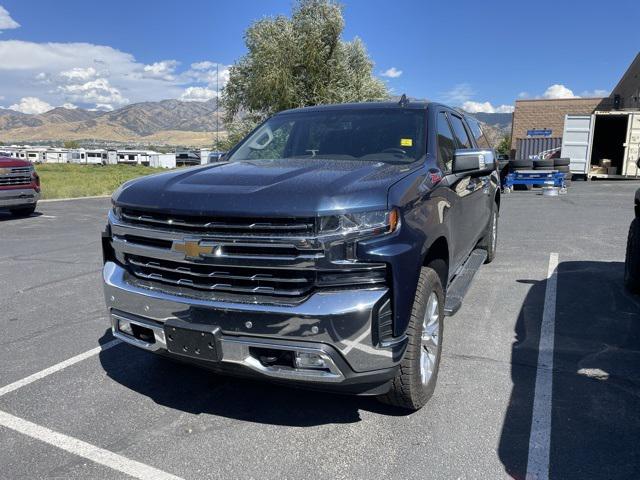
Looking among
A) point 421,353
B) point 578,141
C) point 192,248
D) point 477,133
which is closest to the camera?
point 192,248

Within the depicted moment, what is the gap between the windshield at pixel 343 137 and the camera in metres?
3.74

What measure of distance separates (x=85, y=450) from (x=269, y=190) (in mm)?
1702

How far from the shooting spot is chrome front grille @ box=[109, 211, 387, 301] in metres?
2.50

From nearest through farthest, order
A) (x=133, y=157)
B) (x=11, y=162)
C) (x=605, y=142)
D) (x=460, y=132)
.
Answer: (x=460, y=132)
(x=11, y=162)
(x=605, y=142)
(x=133, y=157)

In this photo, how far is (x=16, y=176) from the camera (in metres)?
11.2

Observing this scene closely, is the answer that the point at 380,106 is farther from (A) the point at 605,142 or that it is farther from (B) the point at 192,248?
(A) the point at 605,142

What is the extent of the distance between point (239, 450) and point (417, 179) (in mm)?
1814

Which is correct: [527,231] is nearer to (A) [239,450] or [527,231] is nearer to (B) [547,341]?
(B) [547,341]

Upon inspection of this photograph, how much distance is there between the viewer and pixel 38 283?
6.18 metres

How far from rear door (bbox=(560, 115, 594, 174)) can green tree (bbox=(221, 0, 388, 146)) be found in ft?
30.8

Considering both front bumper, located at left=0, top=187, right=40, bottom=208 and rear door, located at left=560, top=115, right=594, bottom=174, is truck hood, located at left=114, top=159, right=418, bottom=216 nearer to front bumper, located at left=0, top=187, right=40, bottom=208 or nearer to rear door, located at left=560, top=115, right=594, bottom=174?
front bumper, located at left=0, top=187, right=40, bottom=208

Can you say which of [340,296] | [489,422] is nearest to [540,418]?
[489,422]

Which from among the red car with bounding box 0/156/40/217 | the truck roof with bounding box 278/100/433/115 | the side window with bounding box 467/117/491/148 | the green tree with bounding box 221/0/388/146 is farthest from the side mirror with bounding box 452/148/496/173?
the green tree with bounding box 221/0/388/146

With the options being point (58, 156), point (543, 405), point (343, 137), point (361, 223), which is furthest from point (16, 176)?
point (58, 156)
